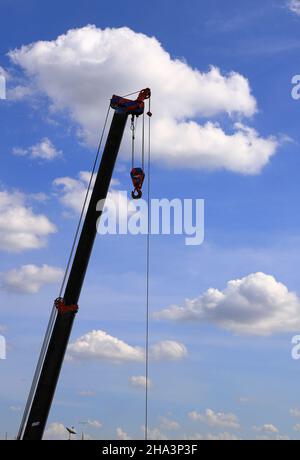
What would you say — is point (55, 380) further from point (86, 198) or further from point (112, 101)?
point (112, 101)

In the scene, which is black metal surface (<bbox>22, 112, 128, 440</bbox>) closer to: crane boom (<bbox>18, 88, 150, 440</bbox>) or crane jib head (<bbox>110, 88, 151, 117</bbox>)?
crane boom (<bbox>18, 88, 150, 440</bbox>)

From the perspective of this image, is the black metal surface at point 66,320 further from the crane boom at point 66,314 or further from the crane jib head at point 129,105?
the crane jib head at point 129,105

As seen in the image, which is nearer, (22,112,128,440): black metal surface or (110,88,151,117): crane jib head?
(22,112,128,440): black metal surface

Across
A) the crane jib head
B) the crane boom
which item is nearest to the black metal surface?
the crane boom

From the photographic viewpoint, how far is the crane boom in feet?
105

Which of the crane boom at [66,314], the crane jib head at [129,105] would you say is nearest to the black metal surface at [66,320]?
the crane boom at [66,314]

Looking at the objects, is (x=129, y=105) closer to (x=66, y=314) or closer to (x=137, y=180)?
(x=137, y=180)

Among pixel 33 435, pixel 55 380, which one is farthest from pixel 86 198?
pixel 33 435

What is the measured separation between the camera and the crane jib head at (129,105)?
34659 mm

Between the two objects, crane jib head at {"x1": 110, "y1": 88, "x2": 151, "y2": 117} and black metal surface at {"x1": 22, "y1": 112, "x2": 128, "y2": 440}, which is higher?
crane jib head at {"x1": 110, "y1": 88, "x2": 151, "y2": 117}

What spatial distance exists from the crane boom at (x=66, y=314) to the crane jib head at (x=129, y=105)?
2.02 metres

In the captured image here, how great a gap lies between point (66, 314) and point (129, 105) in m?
12.0
